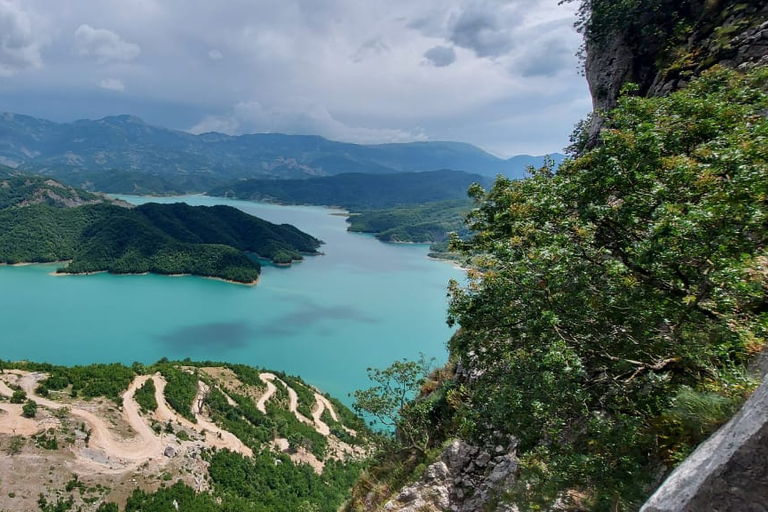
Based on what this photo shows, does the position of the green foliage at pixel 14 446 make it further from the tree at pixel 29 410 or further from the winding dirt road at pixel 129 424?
the tree at pixel 29 410

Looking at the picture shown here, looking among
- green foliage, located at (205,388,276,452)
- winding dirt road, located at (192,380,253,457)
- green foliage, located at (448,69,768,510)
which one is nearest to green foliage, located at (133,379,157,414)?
winding dirt road, located at (192,380,253,457)

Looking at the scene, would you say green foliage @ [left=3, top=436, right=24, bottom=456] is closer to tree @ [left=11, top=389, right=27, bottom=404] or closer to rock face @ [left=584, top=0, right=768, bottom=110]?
tree @ [left=11, top=389, right=27, bottom=404]

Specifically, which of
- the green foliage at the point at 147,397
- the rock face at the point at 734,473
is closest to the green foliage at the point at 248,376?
the green foliage at the point at 147,397

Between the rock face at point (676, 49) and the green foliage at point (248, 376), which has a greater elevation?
the rock face at point (676, 49)

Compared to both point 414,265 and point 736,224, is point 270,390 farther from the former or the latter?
point 414,265

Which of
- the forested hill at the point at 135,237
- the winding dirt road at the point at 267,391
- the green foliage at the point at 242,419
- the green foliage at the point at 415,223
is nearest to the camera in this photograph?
the green foliage at the point at 242,419
